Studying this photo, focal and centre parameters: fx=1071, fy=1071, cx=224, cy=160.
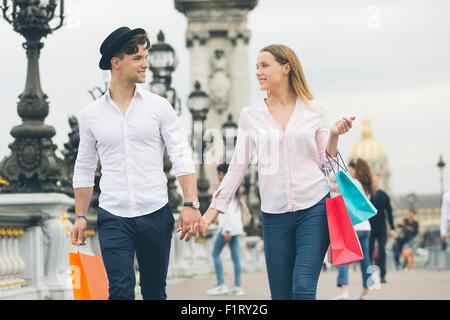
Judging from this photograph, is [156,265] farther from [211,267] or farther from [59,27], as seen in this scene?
[211,267]

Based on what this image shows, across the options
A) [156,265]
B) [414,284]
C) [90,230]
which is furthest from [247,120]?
[414,284]

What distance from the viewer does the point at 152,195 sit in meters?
6.07

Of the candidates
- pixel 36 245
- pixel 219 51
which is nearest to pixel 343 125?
pixel 36 245

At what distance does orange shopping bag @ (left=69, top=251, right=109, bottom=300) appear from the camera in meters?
6.07

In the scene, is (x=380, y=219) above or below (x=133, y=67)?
below

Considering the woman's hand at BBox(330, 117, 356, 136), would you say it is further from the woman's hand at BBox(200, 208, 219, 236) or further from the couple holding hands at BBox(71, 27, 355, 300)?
the woman's hand at BBox(200, 208, 219, 236)

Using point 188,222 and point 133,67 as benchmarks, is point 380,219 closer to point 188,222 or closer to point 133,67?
point 188,222

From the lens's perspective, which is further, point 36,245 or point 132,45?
point 36,245

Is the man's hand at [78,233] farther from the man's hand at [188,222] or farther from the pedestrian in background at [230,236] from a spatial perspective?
the pedestrian in background at [230,236]

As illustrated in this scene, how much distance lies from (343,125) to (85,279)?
1722mm

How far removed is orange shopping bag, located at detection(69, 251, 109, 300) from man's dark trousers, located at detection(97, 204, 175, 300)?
0.47ft

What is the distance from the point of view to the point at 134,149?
6.11 metres

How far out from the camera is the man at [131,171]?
604 cm
